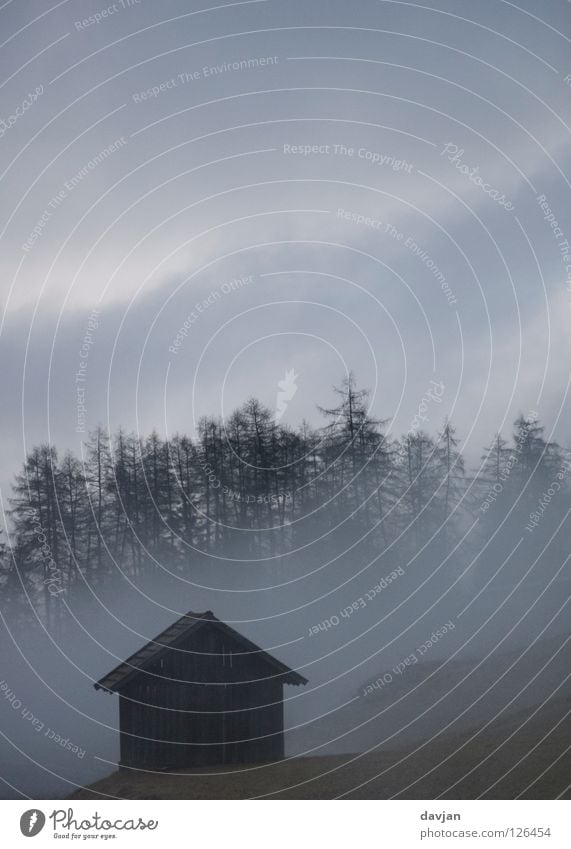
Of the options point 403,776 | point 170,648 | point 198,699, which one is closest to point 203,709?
point 198,699

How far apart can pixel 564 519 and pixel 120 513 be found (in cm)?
3100

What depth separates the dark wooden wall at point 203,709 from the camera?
26594 mm

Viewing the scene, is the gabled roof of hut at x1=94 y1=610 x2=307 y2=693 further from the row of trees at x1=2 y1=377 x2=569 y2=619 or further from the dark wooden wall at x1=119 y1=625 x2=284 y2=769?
the row of trees at x1=2 y1=377 x2=569 y2=619

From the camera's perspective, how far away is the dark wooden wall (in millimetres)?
26594

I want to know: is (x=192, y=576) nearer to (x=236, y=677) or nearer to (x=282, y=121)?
(x=236, y=677)

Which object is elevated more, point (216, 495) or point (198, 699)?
point (216, 495)

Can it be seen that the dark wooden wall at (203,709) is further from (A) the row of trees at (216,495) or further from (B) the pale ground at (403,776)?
(A) the row of trees at (216,495)

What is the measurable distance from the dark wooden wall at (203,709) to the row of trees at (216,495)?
24269 millimetres

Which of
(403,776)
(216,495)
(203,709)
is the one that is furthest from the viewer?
(216,495)

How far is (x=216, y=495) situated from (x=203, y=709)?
88.6 ft

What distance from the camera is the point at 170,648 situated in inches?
1071

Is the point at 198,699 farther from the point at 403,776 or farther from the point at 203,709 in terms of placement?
the point at 403,776

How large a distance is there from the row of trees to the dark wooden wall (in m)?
24.3
